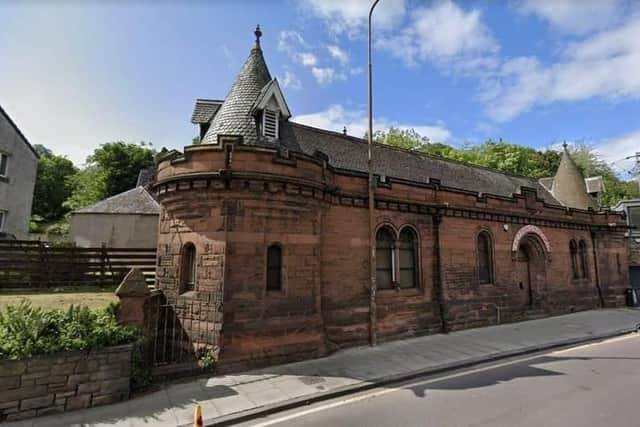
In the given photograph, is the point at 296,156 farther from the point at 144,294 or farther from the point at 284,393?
the point at 284,393

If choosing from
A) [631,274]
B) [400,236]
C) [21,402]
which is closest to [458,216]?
[400,236]

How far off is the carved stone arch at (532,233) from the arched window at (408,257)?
6184mm

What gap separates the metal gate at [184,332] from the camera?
27.1 feet

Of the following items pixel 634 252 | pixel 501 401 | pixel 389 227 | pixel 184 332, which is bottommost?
pixel 501 401

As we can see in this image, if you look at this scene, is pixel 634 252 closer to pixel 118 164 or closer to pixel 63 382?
pixel 63 382

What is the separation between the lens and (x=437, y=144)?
144 feet

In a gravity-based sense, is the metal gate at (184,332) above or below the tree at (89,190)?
below

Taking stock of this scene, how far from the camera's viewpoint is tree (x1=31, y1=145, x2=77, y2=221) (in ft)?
156

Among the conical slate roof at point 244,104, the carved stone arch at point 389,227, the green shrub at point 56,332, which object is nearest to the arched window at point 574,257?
the carved stone arch at point 389,227

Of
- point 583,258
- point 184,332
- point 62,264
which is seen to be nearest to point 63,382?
point 184,332

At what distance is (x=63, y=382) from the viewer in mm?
6090

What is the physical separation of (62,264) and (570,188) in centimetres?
3021

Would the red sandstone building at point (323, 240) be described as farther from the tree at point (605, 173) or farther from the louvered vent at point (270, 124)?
the tree at point (605, 173)

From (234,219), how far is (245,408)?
4.50 metres
